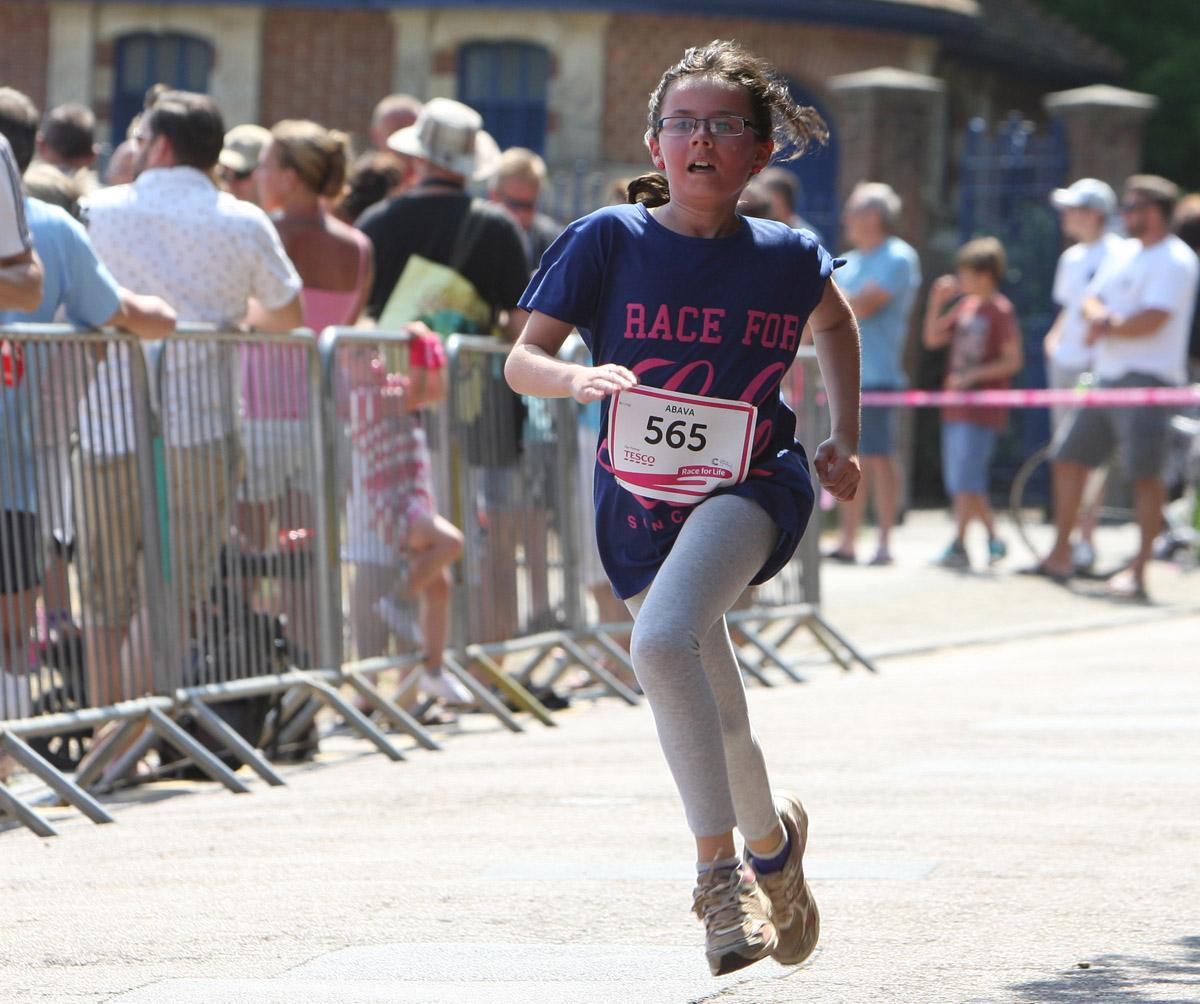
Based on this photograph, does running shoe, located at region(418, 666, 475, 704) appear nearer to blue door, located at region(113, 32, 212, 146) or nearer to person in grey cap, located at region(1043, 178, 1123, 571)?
person in grey cap, located at region(1043, 178, 1123, 571)

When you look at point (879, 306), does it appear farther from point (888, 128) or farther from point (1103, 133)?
point (1103, 133)

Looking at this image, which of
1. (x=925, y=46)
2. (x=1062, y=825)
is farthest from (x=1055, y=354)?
(x=925, y=46)

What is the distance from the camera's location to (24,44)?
30.6 metres

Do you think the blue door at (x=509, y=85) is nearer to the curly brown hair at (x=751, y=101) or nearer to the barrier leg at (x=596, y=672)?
the barrier leg at (x=596, y=672)

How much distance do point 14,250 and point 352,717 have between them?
7.36ft

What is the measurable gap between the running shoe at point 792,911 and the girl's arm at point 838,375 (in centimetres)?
78

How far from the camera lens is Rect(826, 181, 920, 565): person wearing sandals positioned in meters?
15.0

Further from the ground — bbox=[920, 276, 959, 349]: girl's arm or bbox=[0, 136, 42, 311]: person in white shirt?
bbox=[0, 136, 42, 311]: person in white shirt

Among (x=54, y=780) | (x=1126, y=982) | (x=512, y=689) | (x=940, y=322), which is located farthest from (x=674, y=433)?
(x=940, y=322)

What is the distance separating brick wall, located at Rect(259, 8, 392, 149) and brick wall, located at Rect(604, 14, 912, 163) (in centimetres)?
301

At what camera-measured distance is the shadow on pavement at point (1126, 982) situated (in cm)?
436

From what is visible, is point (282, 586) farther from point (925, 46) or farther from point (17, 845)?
point (925, 46)

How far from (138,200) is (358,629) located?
1.76 meters

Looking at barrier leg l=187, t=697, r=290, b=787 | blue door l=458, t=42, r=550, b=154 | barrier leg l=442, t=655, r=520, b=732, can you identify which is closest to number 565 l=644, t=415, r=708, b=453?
barrier leg l=187, t=697, r=290, b=787
